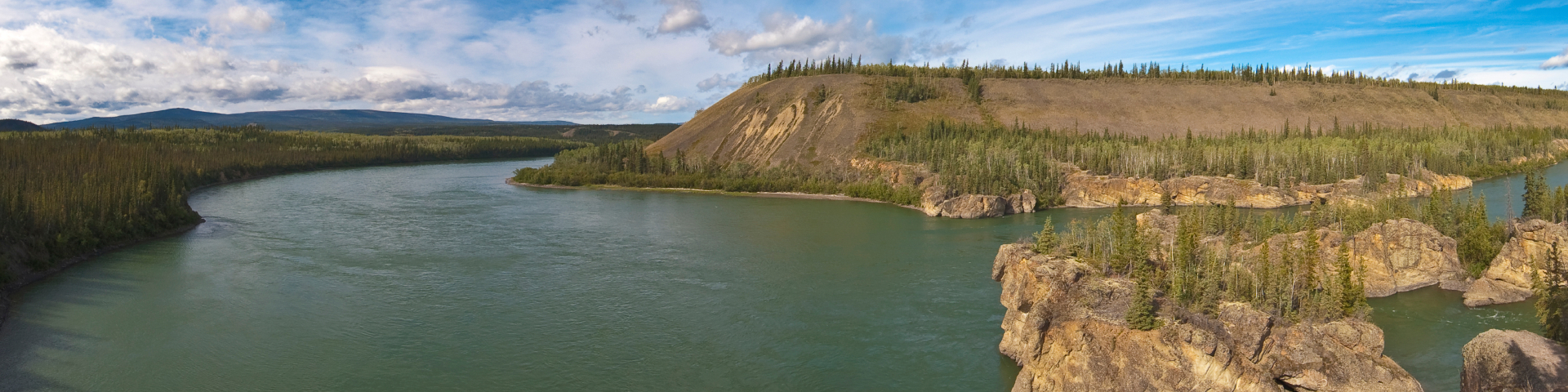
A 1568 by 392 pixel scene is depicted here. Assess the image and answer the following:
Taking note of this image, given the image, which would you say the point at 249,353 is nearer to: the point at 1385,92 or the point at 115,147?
the point at 115,147

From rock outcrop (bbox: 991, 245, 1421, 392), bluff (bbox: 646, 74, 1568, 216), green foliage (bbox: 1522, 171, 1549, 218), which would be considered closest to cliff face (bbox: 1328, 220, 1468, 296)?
green foliage (bbox: 1522, 171, 1549, 218)

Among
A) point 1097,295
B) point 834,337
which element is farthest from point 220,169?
point 1097,295

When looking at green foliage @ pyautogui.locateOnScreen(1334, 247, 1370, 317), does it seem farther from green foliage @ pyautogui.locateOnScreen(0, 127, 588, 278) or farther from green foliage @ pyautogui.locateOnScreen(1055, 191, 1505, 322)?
green foliage @ pyautogui.locateOnScreen(0, 127, 588, 278)

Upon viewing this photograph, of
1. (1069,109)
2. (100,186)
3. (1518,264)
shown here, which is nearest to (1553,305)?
(1518,264)

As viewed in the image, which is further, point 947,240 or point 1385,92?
point 1385,92

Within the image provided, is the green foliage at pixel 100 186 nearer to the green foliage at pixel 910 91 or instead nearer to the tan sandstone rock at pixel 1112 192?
the tan sandstone rock at pixel 1112 192

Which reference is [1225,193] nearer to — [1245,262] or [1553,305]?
[1553,305]
